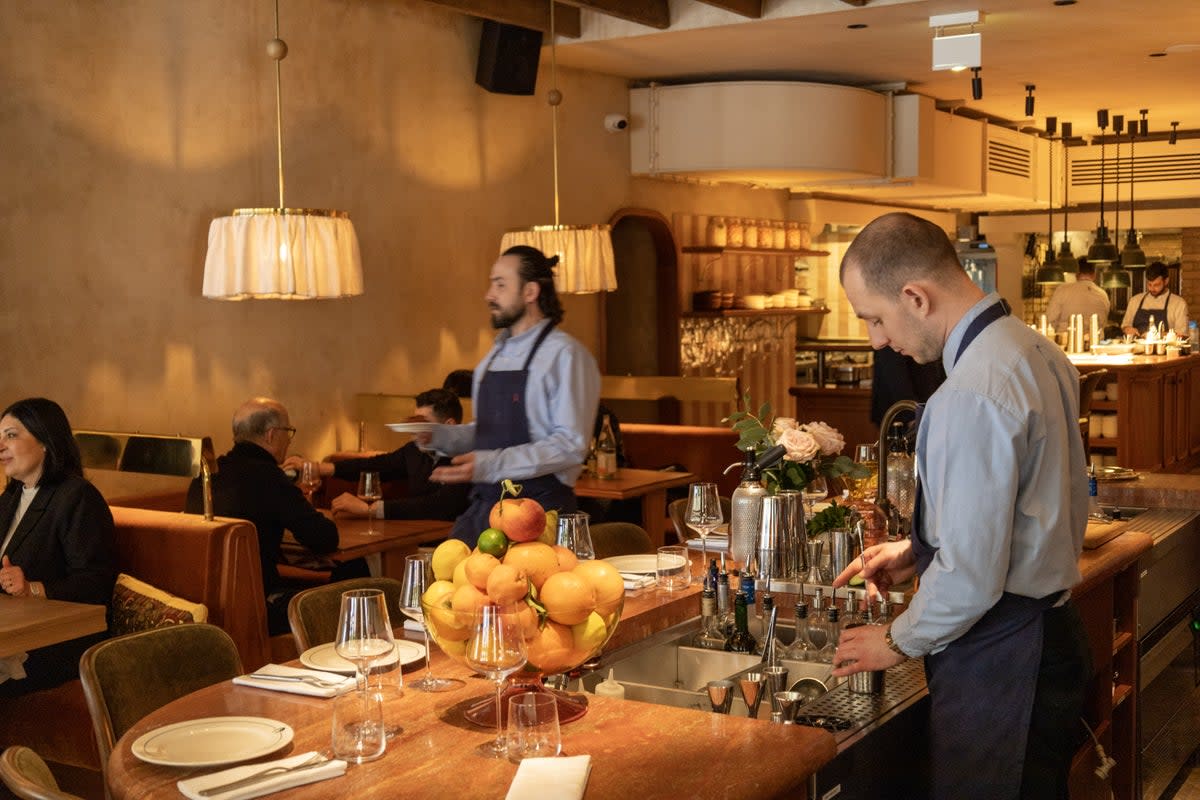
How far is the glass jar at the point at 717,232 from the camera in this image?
10297 millimetres

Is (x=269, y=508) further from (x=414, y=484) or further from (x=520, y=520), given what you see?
(x=520, y=520)

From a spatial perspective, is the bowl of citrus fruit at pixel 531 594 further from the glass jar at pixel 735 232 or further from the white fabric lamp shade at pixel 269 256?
the glass jar at pixel 735 232

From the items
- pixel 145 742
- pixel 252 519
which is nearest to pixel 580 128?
pixel 252 519

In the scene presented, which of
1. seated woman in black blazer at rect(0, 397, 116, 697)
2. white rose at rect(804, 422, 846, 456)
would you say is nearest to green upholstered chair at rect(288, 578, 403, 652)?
white rose at rect(804, 422, 846, 456)

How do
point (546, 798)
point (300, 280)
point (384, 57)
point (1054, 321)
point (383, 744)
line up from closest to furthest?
point (546, 798) → point (383, 744) → point (300, 280) → point (384, 57) → point (1054, 321)

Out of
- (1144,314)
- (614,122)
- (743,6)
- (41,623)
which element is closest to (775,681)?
(41,623)

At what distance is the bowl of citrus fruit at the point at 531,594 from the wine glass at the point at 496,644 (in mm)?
64

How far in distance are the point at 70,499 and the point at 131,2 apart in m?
2.50

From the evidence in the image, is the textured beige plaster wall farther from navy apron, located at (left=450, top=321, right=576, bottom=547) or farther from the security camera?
navy apron, located at (left=450, top=321, right=576, bottom=547)

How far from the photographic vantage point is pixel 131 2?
236 inches

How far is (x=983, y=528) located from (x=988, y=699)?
14.9 inches

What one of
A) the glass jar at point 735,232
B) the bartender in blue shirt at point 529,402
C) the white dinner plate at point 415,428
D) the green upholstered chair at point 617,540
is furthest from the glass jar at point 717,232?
the green upholstered chair at point 617,540

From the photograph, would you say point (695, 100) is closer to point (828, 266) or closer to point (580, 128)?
point (580, 128)

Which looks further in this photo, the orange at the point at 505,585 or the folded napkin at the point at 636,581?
the folded napkin at the point at 636,581
